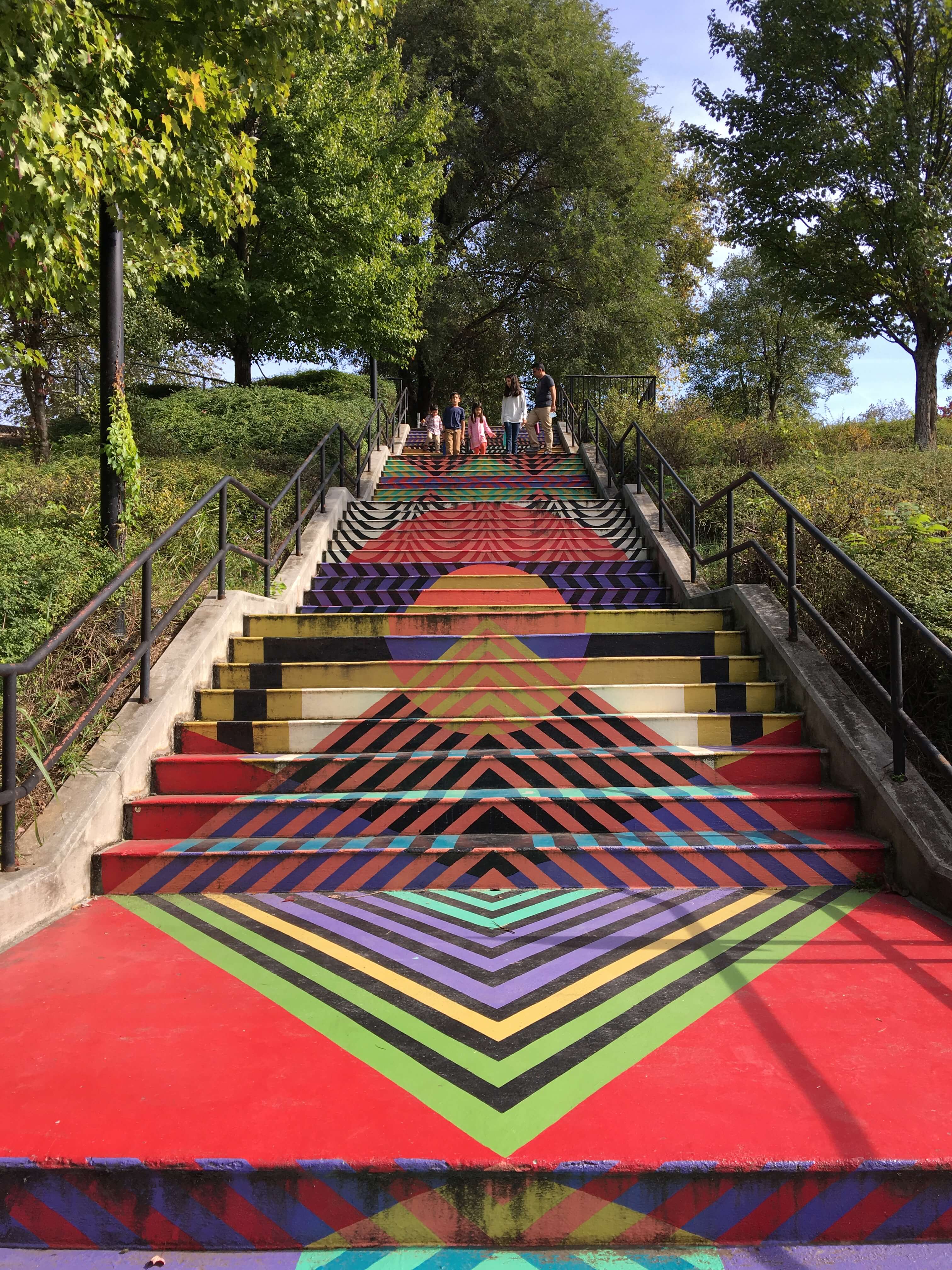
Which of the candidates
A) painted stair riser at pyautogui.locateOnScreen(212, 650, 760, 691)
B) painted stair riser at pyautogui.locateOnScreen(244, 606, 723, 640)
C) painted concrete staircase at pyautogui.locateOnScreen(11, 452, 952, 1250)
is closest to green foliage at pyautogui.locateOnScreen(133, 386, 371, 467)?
painted stair riser at pyautogui.locateOnScreen(244, 606, 723, 640)

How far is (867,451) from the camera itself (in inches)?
554

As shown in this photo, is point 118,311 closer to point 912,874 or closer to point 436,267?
point 912,874

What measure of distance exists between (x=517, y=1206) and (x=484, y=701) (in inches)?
131

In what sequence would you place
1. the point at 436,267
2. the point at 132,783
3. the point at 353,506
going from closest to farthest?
the point at 132,783
the point at 353,506
the point at 436,267

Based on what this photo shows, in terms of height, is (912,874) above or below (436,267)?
below

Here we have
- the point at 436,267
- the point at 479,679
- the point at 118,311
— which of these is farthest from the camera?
the point at 436,267

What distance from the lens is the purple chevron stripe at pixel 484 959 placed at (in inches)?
122

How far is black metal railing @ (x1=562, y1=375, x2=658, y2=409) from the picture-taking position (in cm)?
1962

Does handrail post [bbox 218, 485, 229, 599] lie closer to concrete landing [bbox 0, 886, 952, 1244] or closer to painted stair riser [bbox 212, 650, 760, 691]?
painted stair riser [bbox 212, 650, 760, 691]

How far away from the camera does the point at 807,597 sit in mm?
5980

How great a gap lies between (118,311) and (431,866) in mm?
4738

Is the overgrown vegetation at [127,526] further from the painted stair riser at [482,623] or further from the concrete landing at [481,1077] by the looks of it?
the concrete landing at [481,1077]

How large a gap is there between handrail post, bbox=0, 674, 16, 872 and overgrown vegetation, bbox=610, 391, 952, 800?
14.8ft

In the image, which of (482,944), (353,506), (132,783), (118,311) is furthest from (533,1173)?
(353,506)
